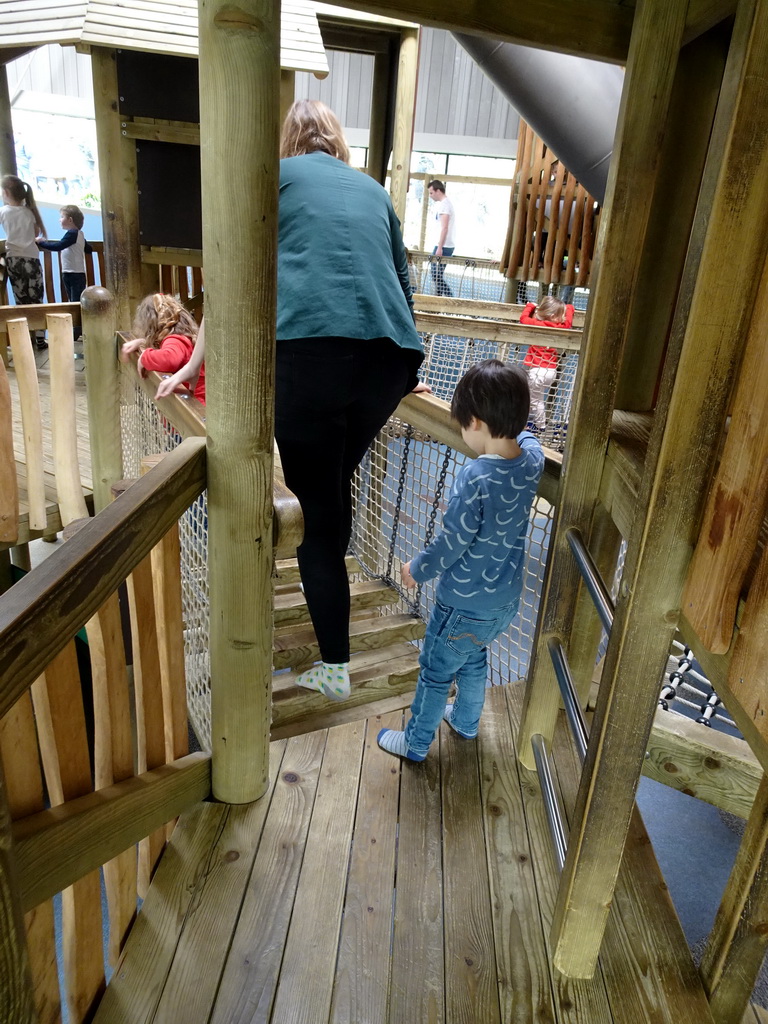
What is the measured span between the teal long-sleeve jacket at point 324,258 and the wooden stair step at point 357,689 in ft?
3.75

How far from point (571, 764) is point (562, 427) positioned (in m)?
4.55

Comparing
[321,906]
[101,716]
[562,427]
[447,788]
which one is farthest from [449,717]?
[562,427]

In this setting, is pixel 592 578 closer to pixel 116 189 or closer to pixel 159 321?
pixel 159 321

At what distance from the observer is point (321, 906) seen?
1577mm

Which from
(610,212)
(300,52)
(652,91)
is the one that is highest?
(300,52)

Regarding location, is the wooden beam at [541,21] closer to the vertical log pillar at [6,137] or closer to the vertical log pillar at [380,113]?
the vertical log pillar at [380,113]

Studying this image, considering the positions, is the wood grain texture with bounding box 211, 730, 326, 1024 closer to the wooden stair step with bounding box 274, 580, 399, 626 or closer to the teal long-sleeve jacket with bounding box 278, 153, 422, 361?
the wooden stair step with bounding box 274, 580, 399, 626

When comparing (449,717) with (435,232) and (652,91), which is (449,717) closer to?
(652,91)

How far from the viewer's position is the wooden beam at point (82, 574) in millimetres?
906

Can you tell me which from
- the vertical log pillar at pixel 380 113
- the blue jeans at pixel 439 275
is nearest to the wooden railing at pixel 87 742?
the vertical log pillar at pixel 380 113

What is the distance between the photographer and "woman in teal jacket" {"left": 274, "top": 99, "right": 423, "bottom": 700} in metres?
1.68

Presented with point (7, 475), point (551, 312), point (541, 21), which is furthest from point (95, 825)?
point (551, 312)

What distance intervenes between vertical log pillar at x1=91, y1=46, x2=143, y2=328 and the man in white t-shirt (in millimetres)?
6124

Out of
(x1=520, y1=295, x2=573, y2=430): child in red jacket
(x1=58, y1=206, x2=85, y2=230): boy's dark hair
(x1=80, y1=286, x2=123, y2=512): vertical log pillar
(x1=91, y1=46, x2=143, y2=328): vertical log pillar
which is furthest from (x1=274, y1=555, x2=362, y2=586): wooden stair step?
(x1=58, y1=206, x2=85, y2=230): boy's dark hair
